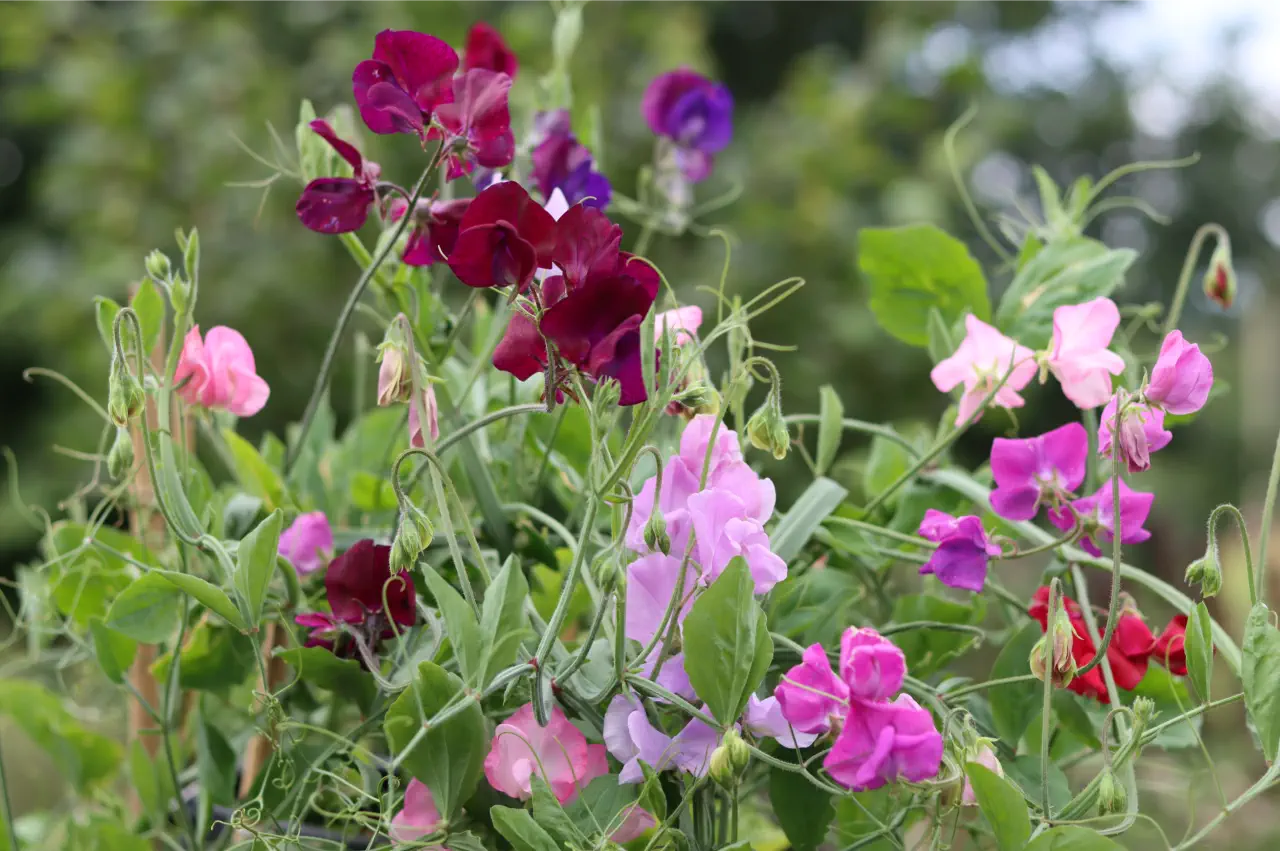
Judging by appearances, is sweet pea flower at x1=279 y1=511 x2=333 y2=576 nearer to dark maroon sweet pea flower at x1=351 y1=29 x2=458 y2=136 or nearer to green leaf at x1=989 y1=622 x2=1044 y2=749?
dark maroon sweet pea flower at x1=351 y1=29 x2=458 y2=136

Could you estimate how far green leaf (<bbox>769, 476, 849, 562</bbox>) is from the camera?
0.47 m

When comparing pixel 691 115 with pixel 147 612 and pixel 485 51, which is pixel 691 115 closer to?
pixel 485 51

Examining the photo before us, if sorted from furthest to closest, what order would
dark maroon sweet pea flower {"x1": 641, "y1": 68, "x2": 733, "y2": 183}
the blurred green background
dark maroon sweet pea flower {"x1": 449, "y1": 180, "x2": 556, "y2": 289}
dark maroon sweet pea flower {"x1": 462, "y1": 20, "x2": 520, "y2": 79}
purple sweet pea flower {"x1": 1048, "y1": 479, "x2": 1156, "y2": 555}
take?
1. the blurred green background
2. dark maroon sweet pea flower {"x1": 641, "y1": 68, "x2": 733, "y2": 183}
3. dark maroon sweet pea flower {"x1": 462, "y1": 20, "x2": 520, "y2": 79}
4. purple sweet pea flower {"x1": 1048, "y1": 479, "x2": 1156, "y2": 555}
5. dark maroon sweet pea flower {"x1": 449, "y1": 180, "x2": 556, "y2": 289}

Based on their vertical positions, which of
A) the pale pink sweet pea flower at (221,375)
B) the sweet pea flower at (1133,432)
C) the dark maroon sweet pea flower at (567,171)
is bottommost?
the pale pink sweet pea flower at (221,375)

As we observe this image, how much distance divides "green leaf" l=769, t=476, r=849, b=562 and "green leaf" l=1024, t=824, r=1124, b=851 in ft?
0.49

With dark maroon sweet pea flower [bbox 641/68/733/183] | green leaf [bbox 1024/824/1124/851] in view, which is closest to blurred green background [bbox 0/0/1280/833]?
dark maroon sweet pea flower [bbox 641/68/733/183]

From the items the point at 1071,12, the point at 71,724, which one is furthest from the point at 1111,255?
the point at 1071,12

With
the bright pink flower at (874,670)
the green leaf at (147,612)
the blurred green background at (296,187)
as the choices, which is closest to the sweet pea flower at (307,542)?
the green leaf at (147,612)

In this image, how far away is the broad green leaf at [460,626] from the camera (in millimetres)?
377

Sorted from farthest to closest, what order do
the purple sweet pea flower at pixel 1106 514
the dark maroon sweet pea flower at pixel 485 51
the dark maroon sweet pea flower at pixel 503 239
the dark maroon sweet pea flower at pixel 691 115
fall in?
the dark maroon sweet pea flower at pixel 691 115
the dark maroon sweet pea flower at pixel 485 51
the purple sweet pea flower at pixel 1106 514
the dark maroon sweet pea flower at pixel 503 239

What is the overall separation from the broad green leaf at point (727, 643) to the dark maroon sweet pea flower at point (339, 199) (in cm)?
20

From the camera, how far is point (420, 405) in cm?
41

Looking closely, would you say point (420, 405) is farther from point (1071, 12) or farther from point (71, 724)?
point (1071, 12)

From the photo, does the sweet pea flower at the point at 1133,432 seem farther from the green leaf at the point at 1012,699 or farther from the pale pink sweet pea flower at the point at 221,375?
the pale pink sweet pea flower at the point at 221,375
